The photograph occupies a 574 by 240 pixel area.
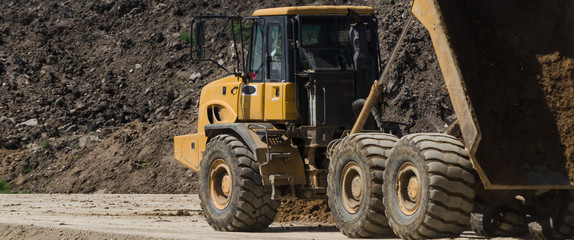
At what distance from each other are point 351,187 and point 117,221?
474cm

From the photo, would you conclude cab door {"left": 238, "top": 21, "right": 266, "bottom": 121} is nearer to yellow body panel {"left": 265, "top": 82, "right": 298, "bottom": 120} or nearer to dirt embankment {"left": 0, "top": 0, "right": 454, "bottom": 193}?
yellow body panel {"left": 265, "top": 82, "right": 298, "bottom": 120}

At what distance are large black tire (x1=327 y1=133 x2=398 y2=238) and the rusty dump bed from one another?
1.49 metres

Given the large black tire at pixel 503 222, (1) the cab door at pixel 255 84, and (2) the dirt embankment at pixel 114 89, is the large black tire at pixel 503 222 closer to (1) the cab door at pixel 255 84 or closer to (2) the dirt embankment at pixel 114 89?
(1) the cab door at pixel 255 84

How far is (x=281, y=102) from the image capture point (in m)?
12.8

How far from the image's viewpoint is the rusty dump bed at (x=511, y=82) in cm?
927

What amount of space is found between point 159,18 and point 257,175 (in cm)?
2084

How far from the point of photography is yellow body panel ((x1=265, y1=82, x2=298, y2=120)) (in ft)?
41.7

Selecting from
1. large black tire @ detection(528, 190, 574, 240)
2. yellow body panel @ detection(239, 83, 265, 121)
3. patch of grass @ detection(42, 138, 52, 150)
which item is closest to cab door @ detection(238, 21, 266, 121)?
yellow body panel @ detection(239, 83, 265, 121)

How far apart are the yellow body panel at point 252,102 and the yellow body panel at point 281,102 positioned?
13 cm

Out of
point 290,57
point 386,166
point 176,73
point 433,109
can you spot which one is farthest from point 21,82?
point 386,166

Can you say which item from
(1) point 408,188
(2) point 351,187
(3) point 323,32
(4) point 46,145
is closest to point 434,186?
(1) point 408,188

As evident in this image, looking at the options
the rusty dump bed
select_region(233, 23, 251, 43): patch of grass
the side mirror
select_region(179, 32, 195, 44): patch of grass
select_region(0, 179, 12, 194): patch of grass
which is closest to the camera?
the rusty dump bed

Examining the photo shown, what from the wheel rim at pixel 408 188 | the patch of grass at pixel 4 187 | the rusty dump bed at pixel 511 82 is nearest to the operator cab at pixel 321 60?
the rusty dump bed at pixel 511 82

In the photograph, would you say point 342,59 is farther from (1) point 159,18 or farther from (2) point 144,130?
(1) point 159,18
